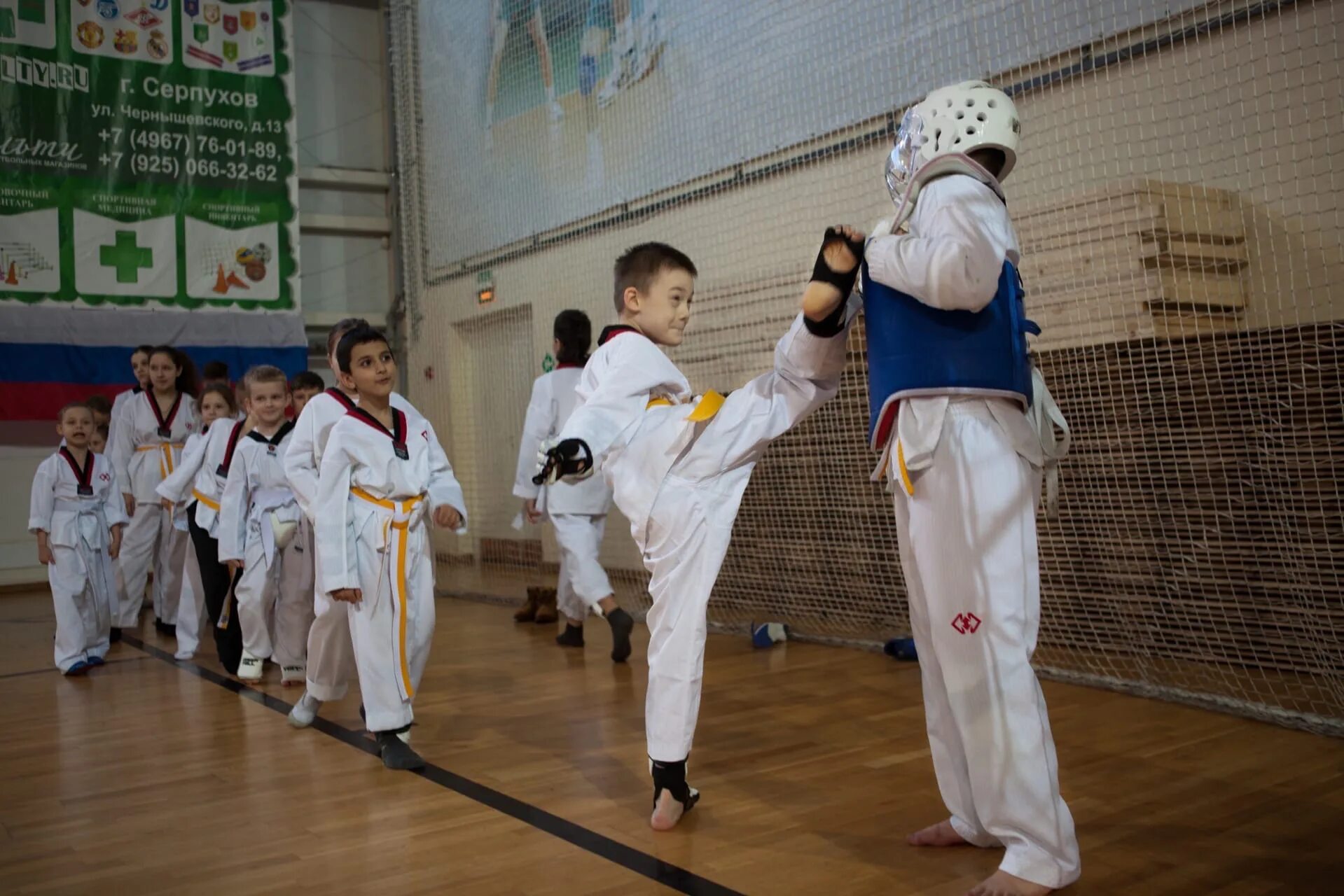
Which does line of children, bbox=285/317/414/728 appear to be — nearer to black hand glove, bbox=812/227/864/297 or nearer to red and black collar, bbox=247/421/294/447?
red and black collar, bbox=247/421/294/447

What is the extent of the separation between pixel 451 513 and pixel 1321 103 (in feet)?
11.1

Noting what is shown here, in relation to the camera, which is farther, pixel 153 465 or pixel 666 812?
pixel 153 465

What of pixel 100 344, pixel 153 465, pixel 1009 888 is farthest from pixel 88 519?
pixel 1009 888

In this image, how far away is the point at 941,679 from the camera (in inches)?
90.8

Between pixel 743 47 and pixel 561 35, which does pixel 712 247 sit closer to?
pixel 743 47

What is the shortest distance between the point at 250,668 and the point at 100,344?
5.56m

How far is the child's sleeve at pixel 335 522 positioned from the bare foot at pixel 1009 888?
206 centimetres

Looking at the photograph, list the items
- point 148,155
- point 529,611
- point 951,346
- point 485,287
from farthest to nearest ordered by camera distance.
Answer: point 148,155 < point 485,287 < point 529,611 < point 951,346

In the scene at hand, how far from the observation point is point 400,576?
3.44 m

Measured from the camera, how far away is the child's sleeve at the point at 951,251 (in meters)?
2.04

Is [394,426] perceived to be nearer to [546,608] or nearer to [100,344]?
[546,608]

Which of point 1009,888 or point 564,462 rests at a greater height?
point 564,462

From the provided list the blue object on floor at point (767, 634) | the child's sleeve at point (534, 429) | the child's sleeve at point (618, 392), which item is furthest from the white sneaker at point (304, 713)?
the blue object on floor at point (767, 634)

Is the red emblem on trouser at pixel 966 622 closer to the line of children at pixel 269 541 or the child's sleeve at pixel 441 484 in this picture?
the child's sleeve at pixel 441 484
